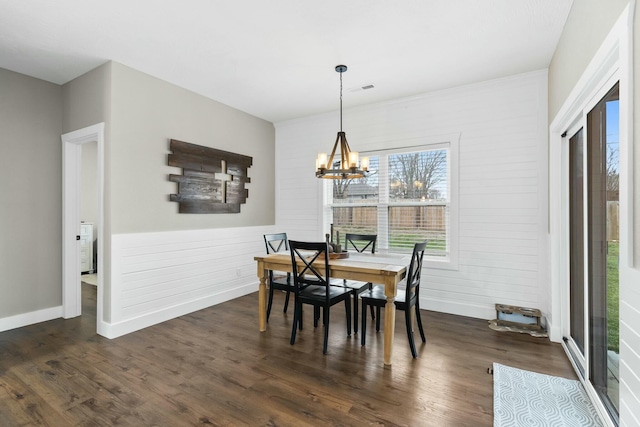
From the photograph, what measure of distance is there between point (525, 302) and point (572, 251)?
102cm

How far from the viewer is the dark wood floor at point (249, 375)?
2.06 metres

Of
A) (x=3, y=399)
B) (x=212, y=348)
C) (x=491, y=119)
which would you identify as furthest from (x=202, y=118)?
(x=491, y=119)

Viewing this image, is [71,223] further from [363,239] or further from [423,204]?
[423,204]

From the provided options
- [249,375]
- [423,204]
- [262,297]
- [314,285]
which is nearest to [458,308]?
[423,204]

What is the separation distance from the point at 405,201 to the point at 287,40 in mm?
2562

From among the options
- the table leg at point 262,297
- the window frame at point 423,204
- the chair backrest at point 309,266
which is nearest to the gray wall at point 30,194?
the table leg at point 262,297

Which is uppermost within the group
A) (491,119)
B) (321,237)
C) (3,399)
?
(491,119)

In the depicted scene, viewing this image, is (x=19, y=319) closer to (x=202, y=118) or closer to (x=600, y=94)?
(x=202, y=118)

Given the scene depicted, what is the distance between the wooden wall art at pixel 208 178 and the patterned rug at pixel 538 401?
3.71m

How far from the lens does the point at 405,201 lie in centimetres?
446

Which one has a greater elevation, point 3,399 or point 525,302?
point 525,302

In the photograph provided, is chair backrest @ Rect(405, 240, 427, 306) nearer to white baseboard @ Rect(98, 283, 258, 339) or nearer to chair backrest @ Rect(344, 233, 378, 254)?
chair backrest @ Rect(344, 233, 378, 254)

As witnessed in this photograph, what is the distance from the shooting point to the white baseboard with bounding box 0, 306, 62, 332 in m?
3.48

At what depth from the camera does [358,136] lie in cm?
475
